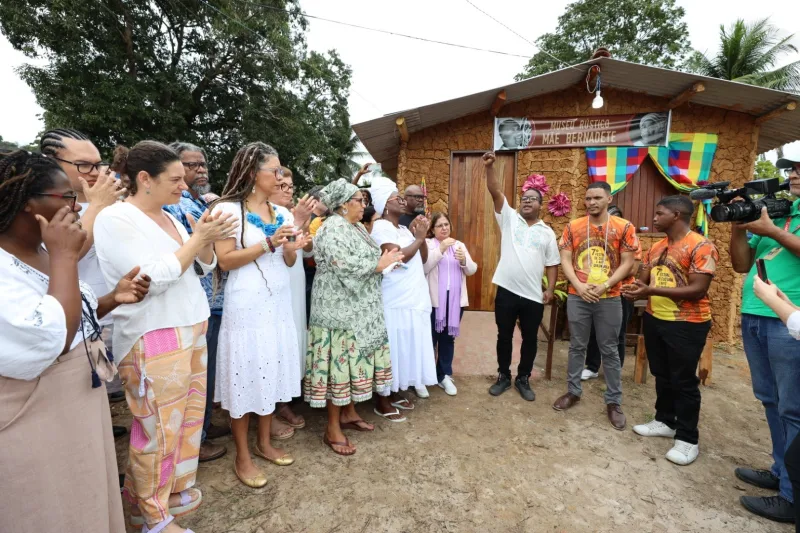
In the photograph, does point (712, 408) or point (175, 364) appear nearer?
point (175, 364)

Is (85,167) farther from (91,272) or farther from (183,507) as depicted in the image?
(183,507)

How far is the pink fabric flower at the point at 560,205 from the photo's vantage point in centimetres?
644

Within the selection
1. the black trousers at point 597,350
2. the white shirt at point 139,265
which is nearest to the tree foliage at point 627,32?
the black trousers at point 597,350

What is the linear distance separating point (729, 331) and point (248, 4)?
15784mm

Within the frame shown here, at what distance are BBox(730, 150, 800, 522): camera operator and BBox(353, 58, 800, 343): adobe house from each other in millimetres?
3827

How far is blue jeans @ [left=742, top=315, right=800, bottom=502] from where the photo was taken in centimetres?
231

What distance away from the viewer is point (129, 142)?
12.0m

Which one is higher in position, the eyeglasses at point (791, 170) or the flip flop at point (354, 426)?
the eyeglasses at point (791, 170)

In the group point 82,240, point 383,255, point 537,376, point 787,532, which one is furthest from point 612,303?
point 82,240

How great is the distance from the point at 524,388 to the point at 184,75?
15.6 meters

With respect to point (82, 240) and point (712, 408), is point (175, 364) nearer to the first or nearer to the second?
point (82, 240)

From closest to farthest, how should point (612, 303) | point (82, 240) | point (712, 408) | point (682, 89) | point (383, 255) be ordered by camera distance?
point (82, 240) → point (383, 255) → point (612, 303) → point (712, 408) → point (682, 89)

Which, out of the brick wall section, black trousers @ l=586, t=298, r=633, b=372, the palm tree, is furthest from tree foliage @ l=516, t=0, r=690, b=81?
black trousers @ l=586, t=298, r=633, b=372

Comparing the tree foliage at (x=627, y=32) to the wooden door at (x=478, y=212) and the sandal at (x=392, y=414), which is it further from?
the sandal at (x=392, y=414)
